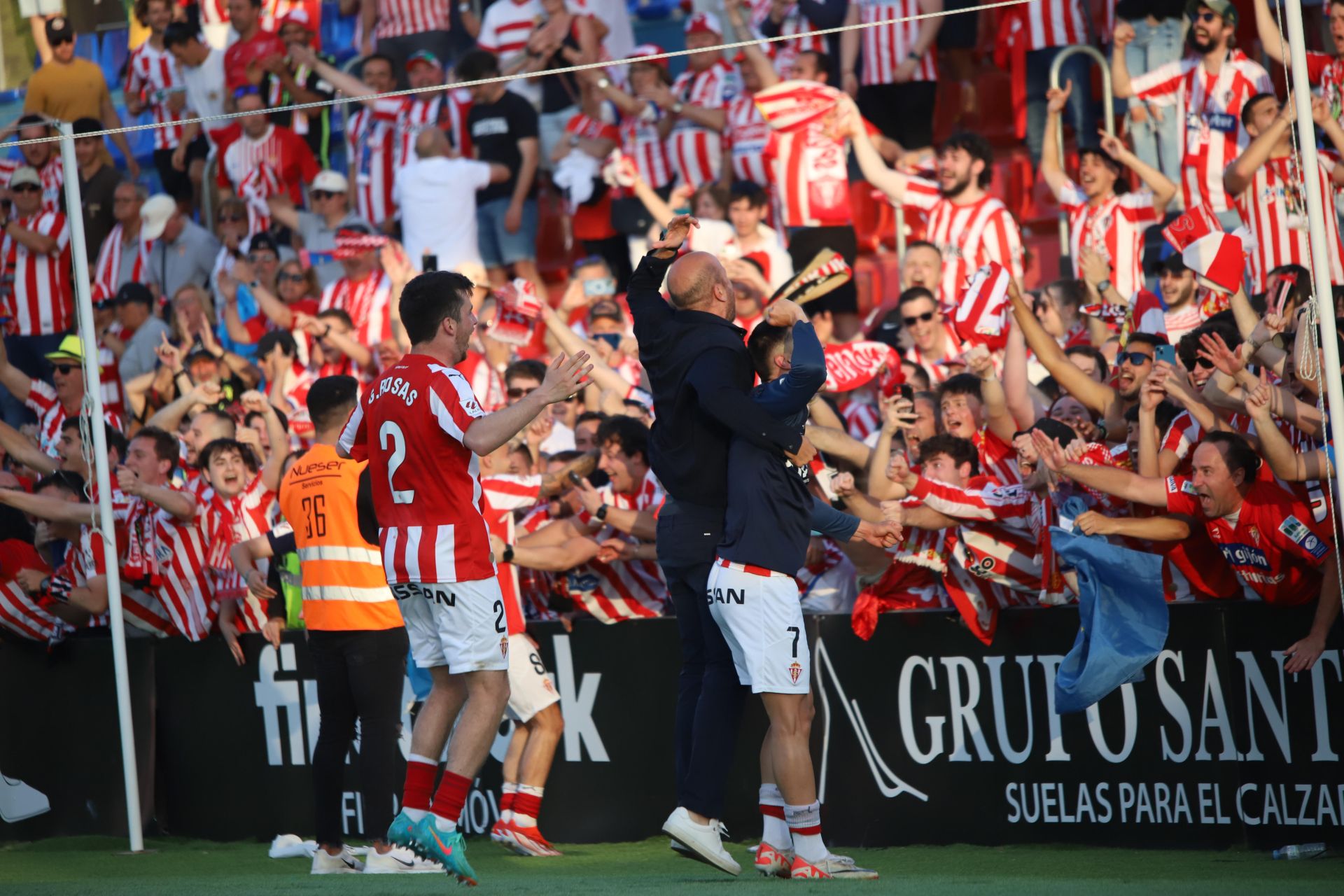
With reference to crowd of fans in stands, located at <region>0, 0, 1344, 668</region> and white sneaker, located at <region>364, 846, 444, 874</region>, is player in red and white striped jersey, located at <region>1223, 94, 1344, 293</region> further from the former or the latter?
white sneaker, located at <region>364, 846, 444, 874</region>

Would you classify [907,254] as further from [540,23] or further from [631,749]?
[540,23]

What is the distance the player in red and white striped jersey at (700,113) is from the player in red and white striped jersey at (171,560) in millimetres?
4580

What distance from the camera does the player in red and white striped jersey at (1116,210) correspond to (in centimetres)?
977

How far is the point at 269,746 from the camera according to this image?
870cm

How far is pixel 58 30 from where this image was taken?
13.8 metres

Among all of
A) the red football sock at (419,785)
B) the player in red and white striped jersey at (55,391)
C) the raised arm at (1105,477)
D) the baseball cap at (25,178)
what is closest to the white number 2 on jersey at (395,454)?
the red football sock at (419,785)

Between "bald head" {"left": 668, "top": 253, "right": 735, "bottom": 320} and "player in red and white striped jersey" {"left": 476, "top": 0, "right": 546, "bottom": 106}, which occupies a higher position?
"player in red and white striped jersey" {"left": 476, "top": 0, "right": 546, "bottom": 106}

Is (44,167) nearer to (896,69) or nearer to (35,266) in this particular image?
(35,266)

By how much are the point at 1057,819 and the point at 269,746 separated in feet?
13.6

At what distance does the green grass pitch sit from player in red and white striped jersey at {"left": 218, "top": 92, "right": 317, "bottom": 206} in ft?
22.5

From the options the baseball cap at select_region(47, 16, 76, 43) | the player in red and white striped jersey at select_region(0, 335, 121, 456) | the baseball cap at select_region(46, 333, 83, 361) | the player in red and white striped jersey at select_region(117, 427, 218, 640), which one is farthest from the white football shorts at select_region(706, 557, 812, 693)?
the baseball cap at select_region(47, 16, 76, 43)

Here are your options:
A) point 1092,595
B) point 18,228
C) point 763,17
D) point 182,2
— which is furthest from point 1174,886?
point 182,2

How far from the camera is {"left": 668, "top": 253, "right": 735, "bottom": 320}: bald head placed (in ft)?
19.8

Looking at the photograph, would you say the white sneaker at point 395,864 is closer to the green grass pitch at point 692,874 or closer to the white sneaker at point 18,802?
the green grass pitch at point 692,874
